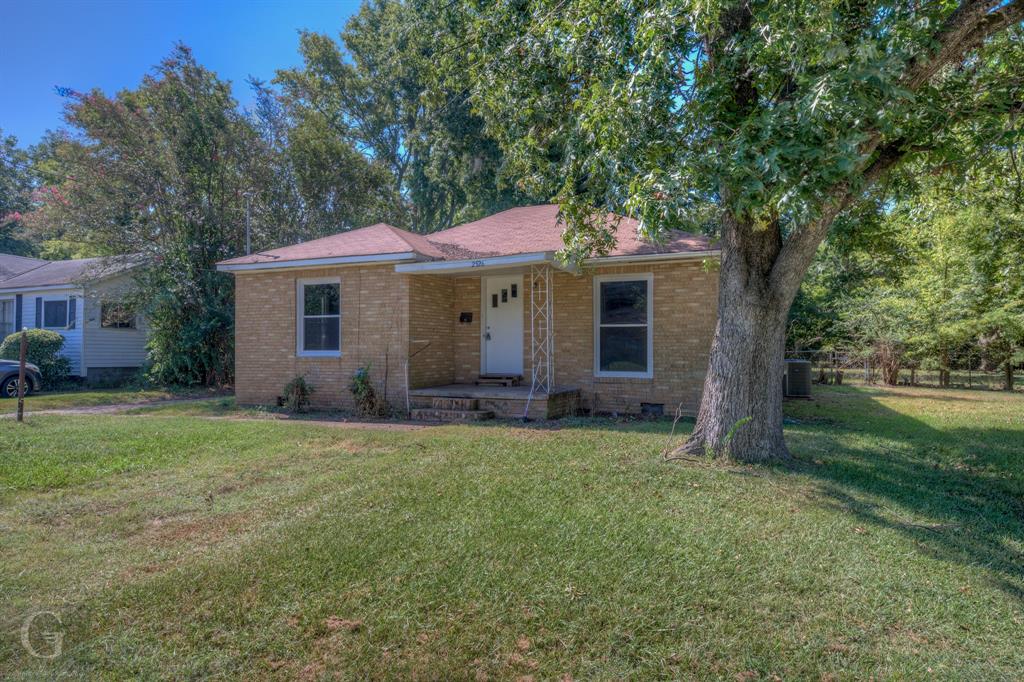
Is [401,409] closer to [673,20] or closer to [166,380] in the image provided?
[673,20]

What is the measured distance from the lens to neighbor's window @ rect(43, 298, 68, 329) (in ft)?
61.2

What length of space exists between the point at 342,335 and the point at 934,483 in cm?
958

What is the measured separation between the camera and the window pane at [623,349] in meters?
10.5

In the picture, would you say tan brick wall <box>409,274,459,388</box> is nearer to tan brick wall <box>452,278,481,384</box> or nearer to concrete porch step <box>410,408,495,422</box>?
tan brick wall <box>452,278,481,384</box>

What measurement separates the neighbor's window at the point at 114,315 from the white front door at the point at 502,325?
12612 millimetres

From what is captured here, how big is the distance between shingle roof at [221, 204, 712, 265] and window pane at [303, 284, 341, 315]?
2.41ft

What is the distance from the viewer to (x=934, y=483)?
608cm

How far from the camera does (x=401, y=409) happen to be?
1068 centimetres

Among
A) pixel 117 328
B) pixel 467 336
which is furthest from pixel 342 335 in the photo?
pixel 117 328

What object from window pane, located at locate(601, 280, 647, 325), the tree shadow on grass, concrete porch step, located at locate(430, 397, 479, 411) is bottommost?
the tree shadow on grass

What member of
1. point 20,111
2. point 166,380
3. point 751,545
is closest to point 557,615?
point 751,545

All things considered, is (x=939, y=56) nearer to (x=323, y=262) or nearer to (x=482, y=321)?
(x=482, y=321)
